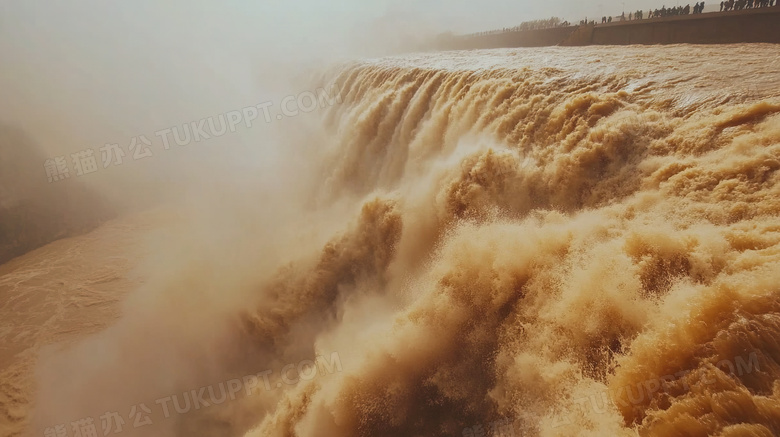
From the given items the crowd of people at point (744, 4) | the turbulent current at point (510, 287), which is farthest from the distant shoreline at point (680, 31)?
the turbulent current at point (510, 287)

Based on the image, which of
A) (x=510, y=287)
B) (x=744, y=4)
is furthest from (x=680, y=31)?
(x=510, y=287)

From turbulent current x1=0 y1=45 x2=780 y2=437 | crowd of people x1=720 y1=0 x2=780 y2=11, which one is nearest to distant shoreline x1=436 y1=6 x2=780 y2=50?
crowd of people x1=720 y1=0 x2=780 y2=11

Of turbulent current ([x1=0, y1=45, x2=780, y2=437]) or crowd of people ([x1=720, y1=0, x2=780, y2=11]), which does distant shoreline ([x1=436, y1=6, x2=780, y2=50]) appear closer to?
crowd of people ([x1=720, y1=0, x2=780, y2=11])

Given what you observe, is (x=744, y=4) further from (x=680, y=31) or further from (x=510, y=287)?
(x=510, y=287)

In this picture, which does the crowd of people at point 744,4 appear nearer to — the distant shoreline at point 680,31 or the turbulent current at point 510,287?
the distant shoreline at point 680,31

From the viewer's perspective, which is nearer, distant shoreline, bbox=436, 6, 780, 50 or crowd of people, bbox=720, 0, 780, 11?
distant shoreline, bbox=436, 6, 780, 50

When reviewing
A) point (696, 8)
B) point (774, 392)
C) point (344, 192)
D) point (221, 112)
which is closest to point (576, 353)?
point (774, 392)

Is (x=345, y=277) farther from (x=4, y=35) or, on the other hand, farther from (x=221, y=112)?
(x=4, y=35)

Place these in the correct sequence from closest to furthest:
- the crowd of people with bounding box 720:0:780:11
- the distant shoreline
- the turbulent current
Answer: the turbulent current, the distant shoreline, the crowd of people with bounding box 720:0:780:11
